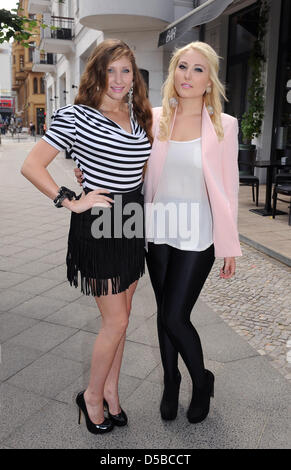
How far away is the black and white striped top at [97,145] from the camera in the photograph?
6.04ft

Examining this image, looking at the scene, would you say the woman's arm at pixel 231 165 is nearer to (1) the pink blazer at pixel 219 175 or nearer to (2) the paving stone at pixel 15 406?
(1) the pink blazer at pixel 219 175

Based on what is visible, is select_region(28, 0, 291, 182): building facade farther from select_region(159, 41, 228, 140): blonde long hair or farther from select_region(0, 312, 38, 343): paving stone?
select_region(0, 312, 38, 343): paving stone

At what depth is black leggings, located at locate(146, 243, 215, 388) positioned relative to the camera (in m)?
2.09

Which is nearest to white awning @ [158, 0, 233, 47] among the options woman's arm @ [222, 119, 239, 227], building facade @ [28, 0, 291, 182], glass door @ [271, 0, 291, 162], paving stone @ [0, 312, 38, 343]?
building facade @ [28, 0, 291, 182]

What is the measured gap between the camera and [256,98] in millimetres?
10289

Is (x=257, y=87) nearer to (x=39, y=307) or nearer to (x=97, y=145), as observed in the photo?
(x=39, y=307)

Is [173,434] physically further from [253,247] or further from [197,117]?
[253,247]

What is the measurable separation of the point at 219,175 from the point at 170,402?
1.21 metres

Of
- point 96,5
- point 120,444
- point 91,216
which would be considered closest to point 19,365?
point 120,444

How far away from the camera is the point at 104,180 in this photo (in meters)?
1.92

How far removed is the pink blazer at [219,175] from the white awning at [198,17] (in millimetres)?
5404

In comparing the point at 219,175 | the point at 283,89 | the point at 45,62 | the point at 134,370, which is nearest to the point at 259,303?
the point at 134,370

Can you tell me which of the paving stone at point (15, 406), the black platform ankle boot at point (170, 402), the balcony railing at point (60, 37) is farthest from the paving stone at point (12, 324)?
the balcony railing at point (60, 37)
